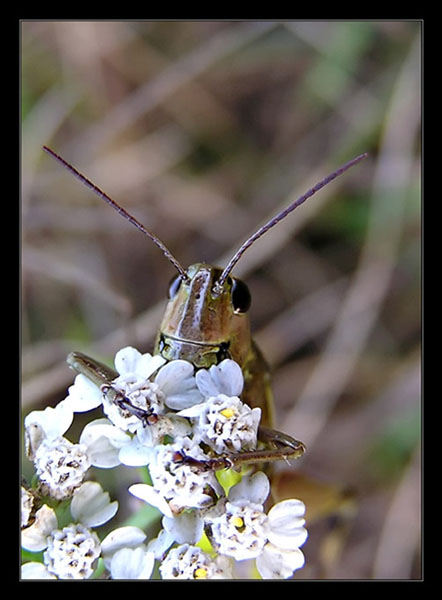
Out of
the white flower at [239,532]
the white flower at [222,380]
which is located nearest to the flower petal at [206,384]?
the white flower at [222,380]

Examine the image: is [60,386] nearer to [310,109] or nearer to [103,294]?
[103,294]

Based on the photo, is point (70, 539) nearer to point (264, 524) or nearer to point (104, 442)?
point (104, 442)

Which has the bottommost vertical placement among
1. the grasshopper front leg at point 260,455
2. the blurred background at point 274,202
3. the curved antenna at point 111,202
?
the grasshopper front leg at point 260,455

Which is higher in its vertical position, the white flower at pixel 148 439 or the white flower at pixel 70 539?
the white flower at pixel 148 439

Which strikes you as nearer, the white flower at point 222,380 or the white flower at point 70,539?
the white flower at point 70,539

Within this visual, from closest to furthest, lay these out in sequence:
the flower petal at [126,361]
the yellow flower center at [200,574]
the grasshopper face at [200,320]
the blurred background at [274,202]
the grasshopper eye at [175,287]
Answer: the yellow flower center at [200,574]
the flower petal at [126,361]
the grasshopper face at [200,320]
the grasshopper eye at [175,287]
the blurred background at [274,202]

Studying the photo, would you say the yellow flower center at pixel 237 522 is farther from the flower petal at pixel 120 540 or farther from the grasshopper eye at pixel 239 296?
the grasshopper eye at pixel 239 296

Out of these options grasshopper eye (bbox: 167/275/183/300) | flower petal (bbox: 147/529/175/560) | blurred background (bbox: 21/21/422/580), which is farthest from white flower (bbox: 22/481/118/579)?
blurred background (bbox: 21/21/422/580)

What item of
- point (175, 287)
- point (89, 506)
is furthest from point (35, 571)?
point (175, 287)

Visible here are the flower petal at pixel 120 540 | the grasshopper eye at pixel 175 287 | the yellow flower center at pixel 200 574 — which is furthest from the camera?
the grasshopper eye at pixel 175 287
